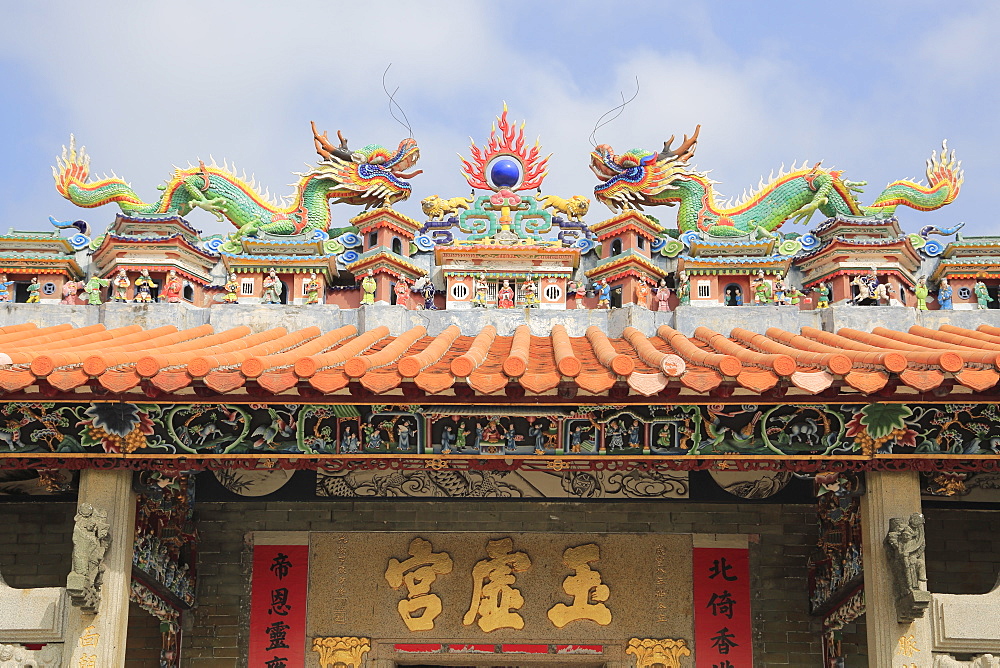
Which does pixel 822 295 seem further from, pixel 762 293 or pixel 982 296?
pixel 982 296

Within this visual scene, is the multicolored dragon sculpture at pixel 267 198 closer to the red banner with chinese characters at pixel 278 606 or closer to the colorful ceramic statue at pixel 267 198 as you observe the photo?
the colorful ceramic statue at pixel 267 198

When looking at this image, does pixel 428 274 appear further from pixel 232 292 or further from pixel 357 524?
pixel 357 524

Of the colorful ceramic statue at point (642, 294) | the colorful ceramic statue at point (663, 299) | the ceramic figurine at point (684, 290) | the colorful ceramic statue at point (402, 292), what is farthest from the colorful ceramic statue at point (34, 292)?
the ceramic figurine at point (684, 290)

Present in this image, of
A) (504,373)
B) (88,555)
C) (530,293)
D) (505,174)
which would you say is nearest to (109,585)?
(88,555)

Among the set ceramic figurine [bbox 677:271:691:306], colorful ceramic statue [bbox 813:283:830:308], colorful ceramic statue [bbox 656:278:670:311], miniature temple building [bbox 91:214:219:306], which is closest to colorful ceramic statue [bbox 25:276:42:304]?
miniature temple building [bbox 91:214:219:306]

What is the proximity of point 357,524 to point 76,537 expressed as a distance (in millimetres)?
2794

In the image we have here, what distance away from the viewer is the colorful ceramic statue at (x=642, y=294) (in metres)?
9.86

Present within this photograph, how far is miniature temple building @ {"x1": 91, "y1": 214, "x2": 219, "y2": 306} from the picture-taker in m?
9.88

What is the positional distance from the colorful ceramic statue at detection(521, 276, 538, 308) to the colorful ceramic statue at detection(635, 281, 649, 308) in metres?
0.85

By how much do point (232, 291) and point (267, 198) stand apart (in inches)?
42.1

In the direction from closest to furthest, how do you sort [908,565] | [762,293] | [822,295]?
[908,565], [762,293], [822,295]

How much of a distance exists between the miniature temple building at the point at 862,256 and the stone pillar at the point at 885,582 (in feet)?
10.6

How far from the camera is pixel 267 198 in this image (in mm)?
10461

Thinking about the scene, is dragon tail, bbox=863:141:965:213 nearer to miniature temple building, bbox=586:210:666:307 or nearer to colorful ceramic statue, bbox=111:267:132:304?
miniature temple building, bbox=586:210:666:307
